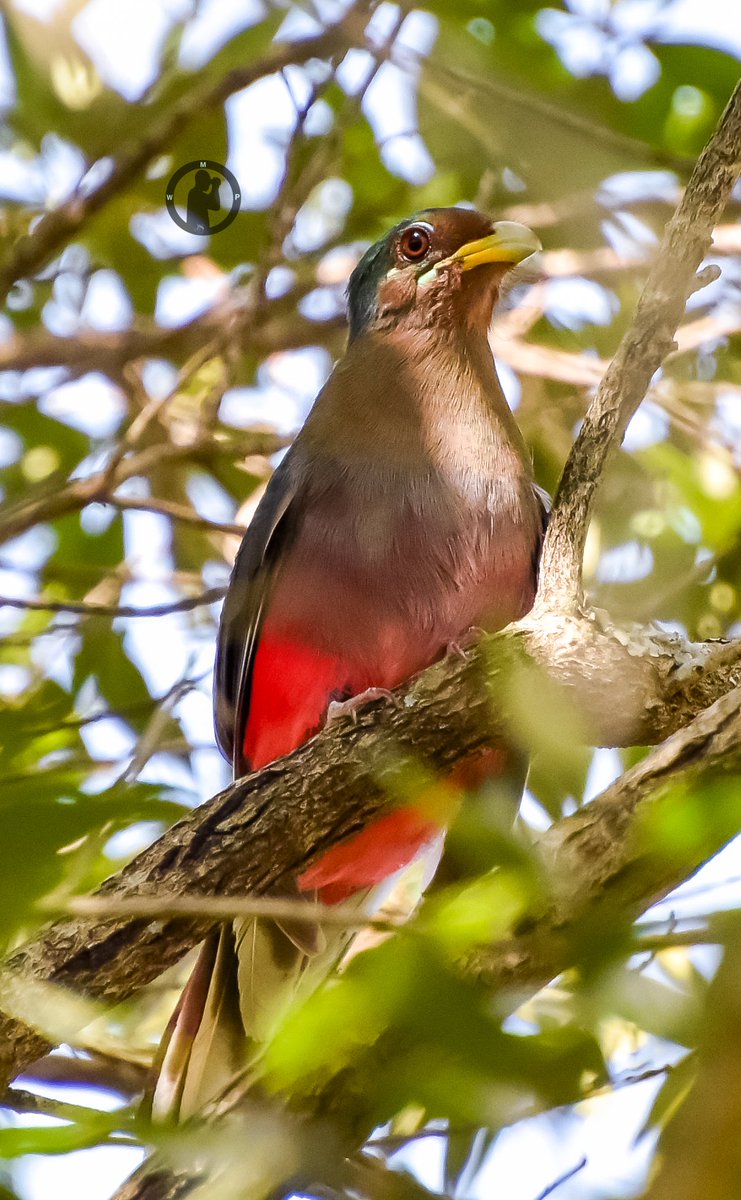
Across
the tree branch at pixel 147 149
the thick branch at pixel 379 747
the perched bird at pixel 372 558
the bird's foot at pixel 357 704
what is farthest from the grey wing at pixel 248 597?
the thick branch at pixel 379 747

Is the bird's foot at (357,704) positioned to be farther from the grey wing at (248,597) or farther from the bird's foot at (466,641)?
the grey wing at (248,597)

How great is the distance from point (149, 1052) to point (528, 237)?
2569 millimetres

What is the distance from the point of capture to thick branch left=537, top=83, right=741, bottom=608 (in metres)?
3.05

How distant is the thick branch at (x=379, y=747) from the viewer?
111 inches

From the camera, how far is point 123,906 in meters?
1.94

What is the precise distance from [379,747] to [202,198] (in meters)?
1.79

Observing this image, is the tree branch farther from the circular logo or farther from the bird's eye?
the bird's eye

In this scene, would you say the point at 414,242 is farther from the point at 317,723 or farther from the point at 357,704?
the point at 357,704

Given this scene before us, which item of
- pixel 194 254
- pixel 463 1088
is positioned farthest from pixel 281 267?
pixel 463 1088

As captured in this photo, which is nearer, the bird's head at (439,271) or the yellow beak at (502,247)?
the yellow beak at (502,247)

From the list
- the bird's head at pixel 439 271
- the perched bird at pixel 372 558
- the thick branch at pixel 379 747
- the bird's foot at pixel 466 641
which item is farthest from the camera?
the bird's head at pixel 439 271

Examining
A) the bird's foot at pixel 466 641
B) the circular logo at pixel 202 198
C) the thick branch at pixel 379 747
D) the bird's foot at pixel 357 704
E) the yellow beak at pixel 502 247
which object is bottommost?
the thick branch at pixel 379 747

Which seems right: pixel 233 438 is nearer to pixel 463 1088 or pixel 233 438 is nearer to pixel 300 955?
pixel 300 955

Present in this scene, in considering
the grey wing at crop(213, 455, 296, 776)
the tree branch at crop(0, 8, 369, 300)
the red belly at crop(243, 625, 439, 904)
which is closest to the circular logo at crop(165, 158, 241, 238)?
the tree branch at crop(0, 8, 369, 300)
